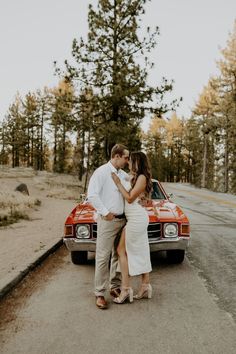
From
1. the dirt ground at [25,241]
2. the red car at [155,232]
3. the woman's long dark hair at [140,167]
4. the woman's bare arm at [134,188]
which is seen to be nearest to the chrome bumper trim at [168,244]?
the red car at [155,232]

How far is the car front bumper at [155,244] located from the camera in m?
6.29

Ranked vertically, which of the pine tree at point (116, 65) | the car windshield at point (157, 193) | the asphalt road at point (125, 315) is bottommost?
the asphalt road at point (125, 315)

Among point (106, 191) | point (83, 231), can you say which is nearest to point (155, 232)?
point (83, 231)

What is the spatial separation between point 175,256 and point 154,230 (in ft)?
2.73

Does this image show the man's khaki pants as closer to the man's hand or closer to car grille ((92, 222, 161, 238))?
the man's hand

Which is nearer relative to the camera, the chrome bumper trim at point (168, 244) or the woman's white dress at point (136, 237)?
the woman's white dress at point (136, 237)

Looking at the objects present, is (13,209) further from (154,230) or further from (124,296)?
(124,296)

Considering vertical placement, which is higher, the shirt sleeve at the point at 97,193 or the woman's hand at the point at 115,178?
the woman's hand at the point at 115,178

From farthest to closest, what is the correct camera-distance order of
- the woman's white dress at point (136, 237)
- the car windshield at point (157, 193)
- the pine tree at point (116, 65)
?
1. the pine tree at point (116, 65)
2. the car windshield at point (157, 193)
3. the woman's white dress at point (136, 237)

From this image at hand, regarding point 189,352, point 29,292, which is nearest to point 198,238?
point 29,292

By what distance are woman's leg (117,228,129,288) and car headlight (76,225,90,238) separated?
1.45 m

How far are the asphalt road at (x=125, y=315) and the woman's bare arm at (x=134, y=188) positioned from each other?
1309 millimetres

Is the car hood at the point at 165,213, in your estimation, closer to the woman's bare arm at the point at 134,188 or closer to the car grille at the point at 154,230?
the car grille at the point at 154,230

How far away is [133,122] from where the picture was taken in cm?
2402
